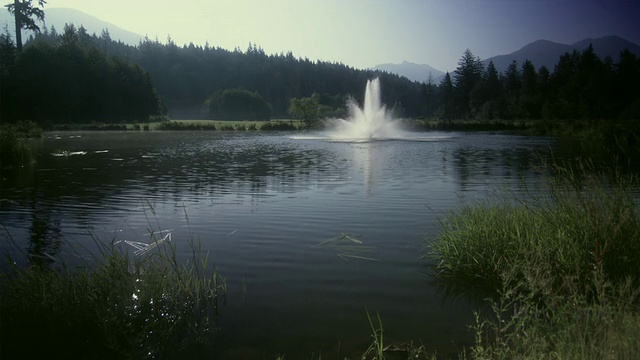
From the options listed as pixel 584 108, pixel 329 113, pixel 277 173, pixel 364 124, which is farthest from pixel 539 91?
pixel 277 173

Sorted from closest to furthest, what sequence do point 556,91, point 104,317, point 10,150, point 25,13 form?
1. point 104,317
2. point 10,150
3. point 25,13
4. point 556,91

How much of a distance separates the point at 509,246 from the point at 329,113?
376ft

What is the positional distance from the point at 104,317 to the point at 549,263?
21.2 ft

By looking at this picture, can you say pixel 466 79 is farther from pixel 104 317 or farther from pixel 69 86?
pixel 104 317

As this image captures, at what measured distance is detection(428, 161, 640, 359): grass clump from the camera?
19.7ft

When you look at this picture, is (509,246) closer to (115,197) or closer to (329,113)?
(115,197)

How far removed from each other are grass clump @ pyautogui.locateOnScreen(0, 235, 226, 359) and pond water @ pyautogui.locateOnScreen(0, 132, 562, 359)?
2.01 ft

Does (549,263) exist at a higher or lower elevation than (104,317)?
higher

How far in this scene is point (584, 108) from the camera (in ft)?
312

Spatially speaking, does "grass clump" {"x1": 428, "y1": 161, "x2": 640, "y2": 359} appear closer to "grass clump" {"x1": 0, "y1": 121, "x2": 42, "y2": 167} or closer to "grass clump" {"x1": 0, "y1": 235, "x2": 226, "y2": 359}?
"grass clump" {"x1": 0, "y1": 235, "x2": 226, "y2": 359}

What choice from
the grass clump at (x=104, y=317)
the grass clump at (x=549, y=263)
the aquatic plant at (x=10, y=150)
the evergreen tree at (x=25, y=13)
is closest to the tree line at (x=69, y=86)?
the evergreen tree at (x=25, y=13)

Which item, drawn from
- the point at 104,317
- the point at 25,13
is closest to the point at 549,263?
the point at 104,317

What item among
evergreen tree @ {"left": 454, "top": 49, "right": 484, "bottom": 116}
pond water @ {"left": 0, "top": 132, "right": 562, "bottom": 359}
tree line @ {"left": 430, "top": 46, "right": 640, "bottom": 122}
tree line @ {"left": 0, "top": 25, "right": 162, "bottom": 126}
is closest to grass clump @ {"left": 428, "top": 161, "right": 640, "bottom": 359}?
pond water @ {"left": 0, "top": 132, "right": 562, "bottom": 359}

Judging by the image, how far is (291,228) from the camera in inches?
523
